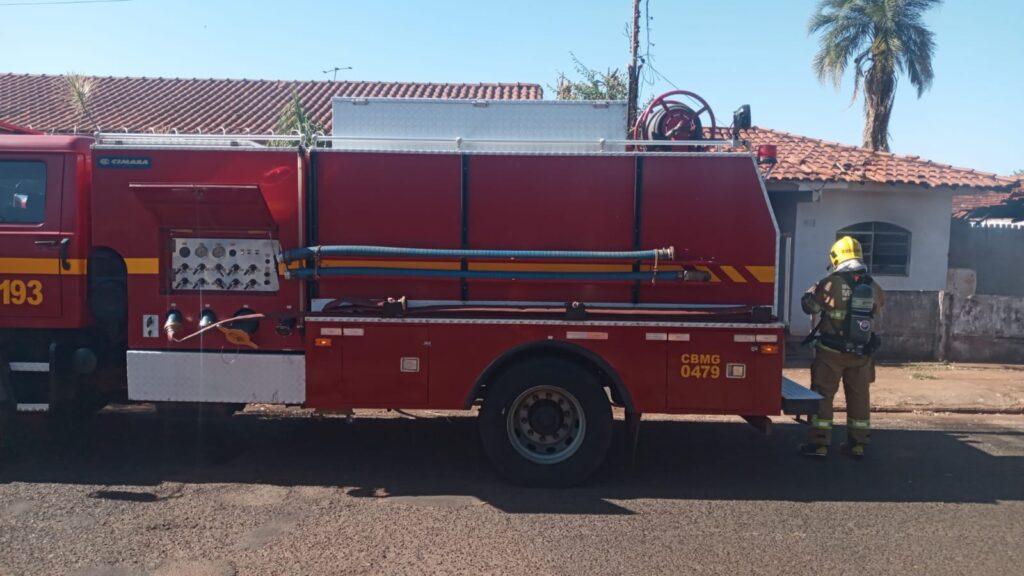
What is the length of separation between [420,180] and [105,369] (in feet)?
10.1

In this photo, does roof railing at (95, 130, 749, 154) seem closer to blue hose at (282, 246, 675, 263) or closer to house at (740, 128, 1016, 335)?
blue hose at (282, 246, 675, 263)

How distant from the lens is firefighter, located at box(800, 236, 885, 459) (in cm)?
695

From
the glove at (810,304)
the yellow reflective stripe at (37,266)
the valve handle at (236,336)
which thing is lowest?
the valve handle at (236,336)

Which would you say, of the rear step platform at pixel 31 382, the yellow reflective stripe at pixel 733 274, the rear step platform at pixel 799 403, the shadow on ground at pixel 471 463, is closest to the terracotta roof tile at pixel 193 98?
the shadow on ground at pixel 471 463

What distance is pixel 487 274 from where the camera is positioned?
618 cm

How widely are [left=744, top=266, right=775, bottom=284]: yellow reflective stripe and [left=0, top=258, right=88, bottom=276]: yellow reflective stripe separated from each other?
5328mm

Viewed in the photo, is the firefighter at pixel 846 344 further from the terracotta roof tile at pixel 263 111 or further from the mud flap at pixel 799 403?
the terracotta roof tile at pixel 263 111

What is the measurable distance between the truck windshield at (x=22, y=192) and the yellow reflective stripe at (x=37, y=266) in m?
0.32

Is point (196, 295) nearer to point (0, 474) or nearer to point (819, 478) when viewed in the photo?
point (0, 474)

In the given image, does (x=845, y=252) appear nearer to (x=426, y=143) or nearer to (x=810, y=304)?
(x=810, y=304)

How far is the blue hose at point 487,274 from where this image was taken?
20.2 ft

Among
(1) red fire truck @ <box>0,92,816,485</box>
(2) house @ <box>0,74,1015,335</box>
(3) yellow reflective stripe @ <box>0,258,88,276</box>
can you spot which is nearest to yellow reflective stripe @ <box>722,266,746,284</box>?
(1) red fire truck @ <box>0,92,816,485</box>

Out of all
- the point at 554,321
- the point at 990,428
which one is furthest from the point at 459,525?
the point at 990,428

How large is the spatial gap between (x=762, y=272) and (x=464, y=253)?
2.32 m
